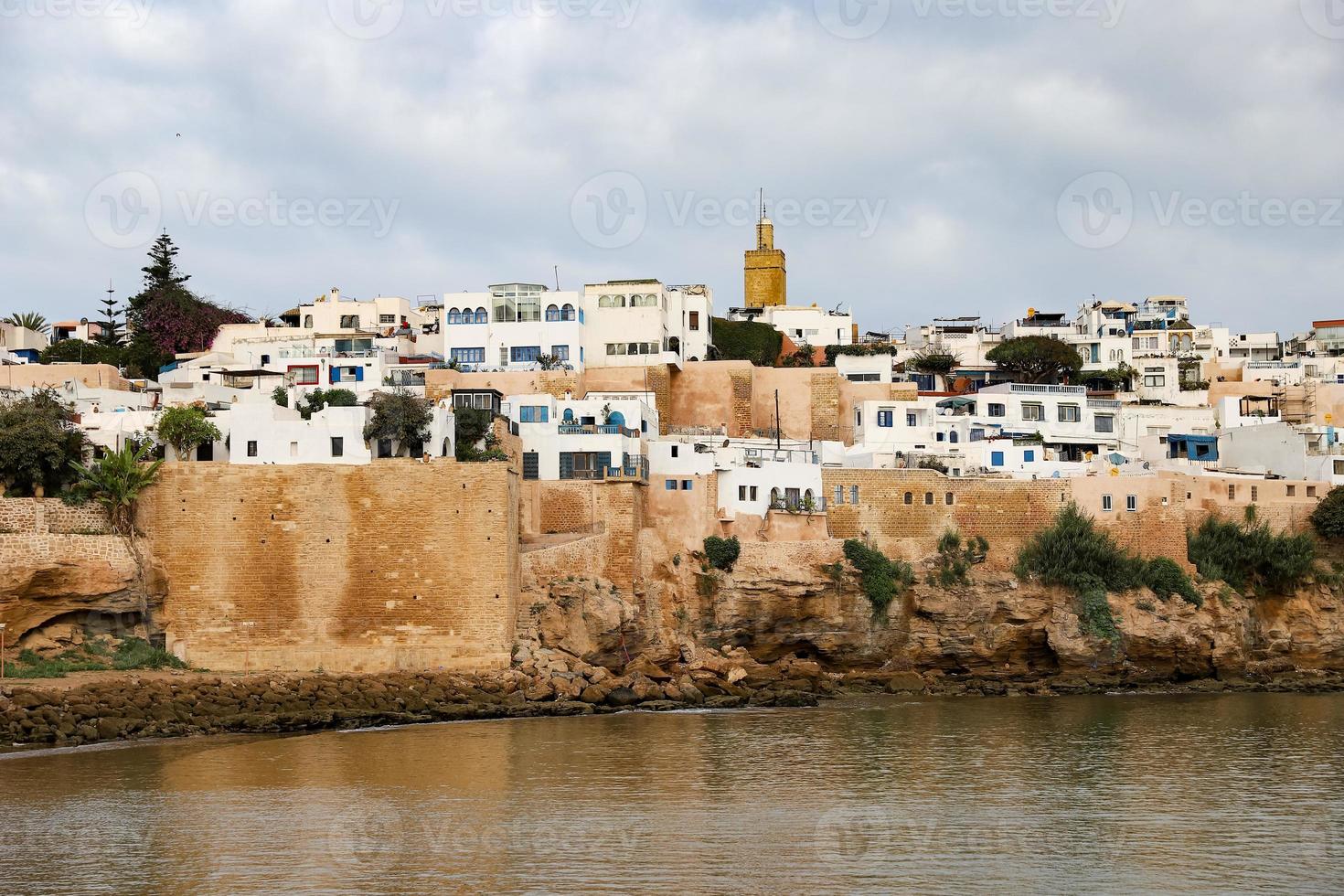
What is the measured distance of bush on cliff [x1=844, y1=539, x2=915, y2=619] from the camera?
38.5 meters

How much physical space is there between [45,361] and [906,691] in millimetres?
27888

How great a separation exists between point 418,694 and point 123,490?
6.88 meters

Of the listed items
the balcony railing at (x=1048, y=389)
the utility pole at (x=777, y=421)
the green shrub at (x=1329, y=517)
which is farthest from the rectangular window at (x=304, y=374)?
the green shrub at (x=1329, y=517)

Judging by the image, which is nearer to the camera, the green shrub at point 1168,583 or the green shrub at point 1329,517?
the green shrub at point 1168,583

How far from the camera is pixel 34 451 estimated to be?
33375 millimetres

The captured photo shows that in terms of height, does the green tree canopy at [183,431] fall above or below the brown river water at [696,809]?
above

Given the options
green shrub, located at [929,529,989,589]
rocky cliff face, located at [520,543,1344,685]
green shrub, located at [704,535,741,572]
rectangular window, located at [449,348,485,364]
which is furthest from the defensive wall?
rectangular window, located at [449,348,485,364]

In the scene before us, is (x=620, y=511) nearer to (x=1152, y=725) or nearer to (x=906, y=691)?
(x=906, y=691)

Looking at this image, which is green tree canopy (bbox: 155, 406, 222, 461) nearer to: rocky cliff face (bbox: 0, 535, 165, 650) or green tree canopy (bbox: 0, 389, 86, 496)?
green tree canopy (bbox: 0, 389, 86, 496)

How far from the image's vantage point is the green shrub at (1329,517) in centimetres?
4144

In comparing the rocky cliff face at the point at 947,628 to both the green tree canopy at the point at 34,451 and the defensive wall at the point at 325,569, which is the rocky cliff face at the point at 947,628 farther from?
the green tree canopy at the point at 34,451

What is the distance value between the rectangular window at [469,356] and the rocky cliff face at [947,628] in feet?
35.4

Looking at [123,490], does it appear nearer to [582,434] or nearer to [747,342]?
[582,434]

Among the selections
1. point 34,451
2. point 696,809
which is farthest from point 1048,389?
point 34,451
